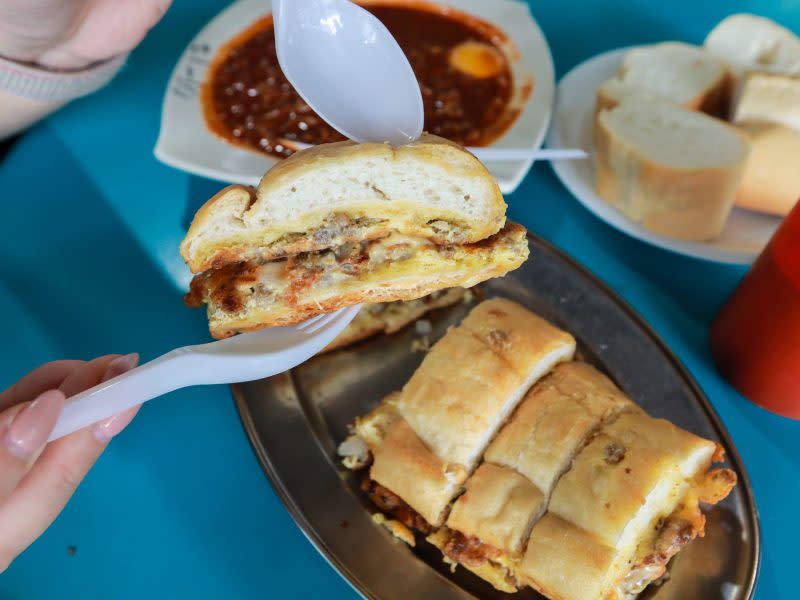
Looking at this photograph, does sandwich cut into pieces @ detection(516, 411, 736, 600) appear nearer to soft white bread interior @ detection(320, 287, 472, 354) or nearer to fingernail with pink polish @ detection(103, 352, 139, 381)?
soft white bread interior @ detection(320, 287, 472, 354)

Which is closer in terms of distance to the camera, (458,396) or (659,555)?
(659,555)

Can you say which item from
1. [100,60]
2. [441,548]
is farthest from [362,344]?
[100,60]

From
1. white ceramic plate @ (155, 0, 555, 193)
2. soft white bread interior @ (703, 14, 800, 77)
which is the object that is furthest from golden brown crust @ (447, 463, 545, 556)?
soft white bread interior @ (703, 14, 800, 77)

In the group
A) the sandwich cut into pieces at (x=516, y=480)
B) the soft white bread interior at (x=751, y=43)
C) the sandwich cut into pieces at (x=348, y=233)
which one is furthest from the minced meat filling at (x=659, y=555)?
the soft white bread interior at (x=751, y=43)

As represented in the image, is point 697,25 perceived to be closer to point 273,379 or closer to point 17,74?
point 273,379

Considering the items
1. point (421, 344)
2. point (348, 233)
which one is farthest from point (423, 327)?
point (348, 233)

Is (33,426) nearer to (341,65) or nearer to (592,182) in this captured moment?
(341,65)

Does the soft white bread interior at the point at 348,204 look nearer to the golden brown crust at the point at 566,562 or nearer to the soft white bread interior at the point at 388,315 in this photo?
the soft white bread interior at the point at 388,315
